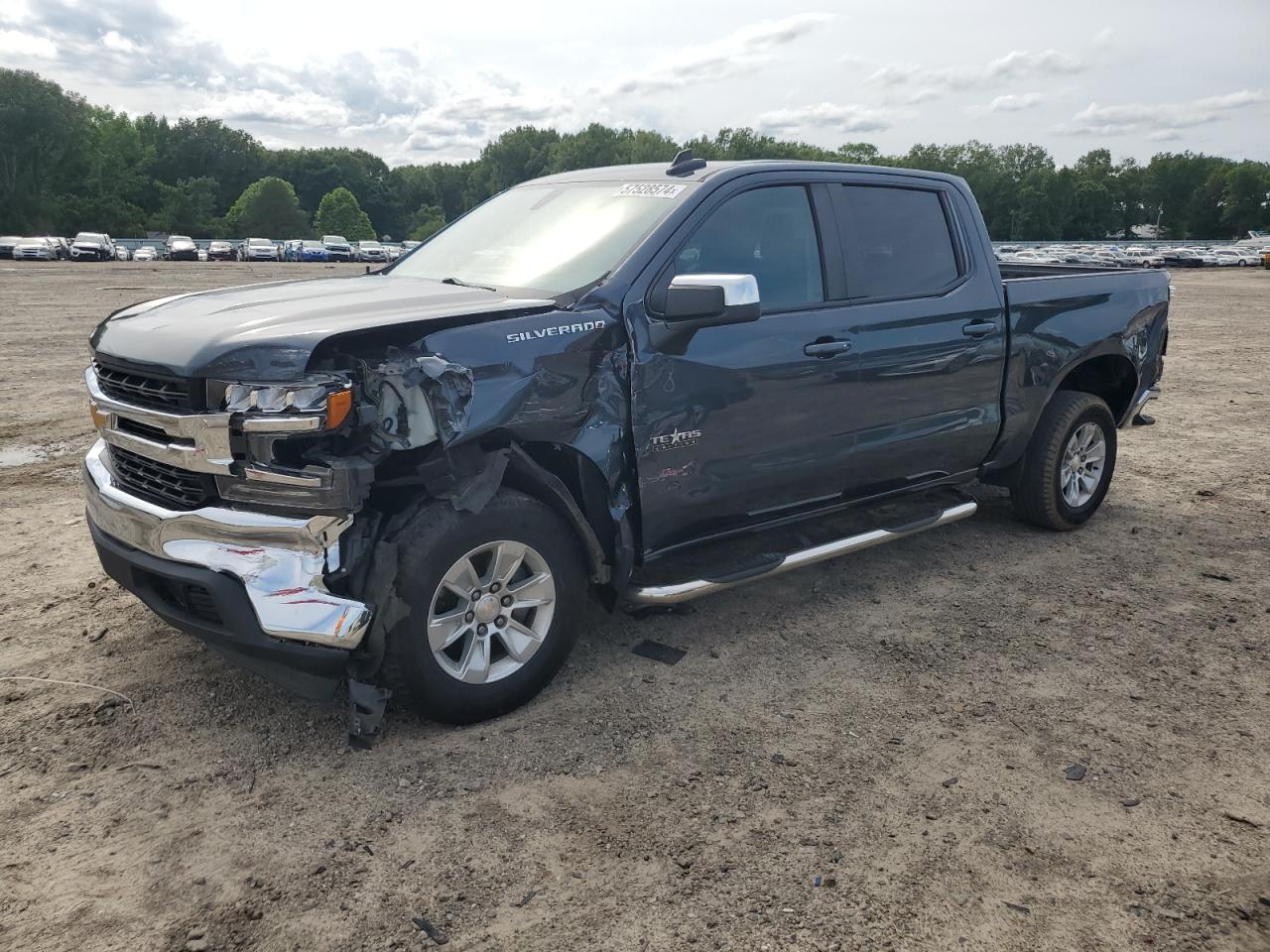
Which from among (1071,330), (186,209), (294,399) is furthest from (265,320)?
(186,209)

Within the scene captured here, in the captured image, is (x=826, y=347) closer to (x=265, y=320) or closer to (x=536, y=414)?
(x=536, y=414)

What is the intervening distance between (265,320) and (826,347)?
92.5 inches

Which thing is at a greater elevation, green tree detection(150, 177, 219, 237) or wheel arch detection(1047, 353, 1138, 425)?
green tree detection(150, 177, 219, 237)

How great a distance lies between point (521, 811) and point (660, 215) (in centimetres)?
239

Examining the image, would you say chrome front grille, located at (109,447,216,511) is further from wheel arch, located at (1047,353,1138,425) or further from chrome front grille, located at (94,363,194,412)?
wheel arch, located at (1047,353,1138,425)

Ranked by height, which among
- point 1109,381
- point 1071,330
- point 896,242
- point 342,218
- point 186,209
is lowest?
point 1109,381

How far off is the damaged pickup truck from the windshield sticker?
19 mm

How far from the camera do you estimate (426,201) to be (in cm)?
14238

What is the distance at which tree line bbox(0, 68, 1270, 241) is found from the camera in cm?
8825

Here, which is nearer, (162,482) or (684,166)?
(162,482)

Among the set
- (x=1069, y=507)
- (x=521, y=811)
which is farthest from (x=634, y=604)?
(x=1069, y=507)

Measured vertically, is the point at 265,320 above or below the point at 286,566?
above

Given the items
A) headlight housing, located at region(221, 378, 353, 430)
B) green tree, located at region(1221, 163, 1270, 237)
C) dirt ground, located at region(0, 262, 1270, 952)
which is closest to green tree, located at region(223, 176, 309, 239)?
dirt ground, located at region(0, 262, 1270, 952)

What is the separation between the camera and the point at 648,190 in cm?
425
